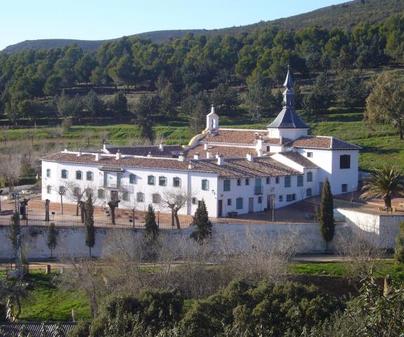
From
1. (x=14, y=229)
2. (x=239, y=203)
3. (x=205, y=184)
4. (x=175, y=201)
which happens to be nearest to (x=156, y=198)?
(x=175, y=201)

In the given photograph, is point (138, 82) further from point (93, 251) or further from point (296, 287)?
point (296, 287)

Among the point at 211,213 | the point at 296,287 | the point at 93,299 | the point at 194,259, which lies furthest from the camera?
the point at 211,213

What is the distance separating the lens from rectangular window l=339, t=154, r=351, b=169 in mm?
46844

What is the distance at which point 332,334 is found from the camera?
58.4ft

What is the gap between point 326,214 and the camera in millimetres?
38531

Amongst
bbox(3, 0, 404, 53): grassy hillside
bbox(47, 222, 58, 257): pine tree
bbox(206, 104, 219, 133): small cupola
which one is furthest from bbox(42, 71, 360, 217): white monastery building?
bbox(3, 0, 404, 53): grassy hillside

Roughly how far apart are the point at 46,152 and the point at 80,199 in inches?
635

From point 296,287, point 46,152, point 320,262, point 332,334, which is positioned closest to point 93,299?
point 296,287

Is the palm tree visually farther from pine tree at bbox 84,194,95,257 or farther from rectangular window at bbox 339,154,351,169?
pine tree at bbox 84,194,95,257

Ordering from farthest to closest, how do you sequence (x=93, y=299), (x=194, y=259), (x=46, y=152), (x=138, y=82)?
(x=138, y=82) → (x=46, y=152) → (x=194, y=259) → (x=93, y=299)

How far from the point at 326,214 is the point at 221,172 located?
6.05 meters

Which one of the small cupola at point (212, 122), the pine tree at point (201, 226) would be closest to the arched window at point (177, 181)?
the pine tree at point (201, 226)

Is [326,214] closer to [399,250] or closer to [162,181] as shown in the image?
[399,250]

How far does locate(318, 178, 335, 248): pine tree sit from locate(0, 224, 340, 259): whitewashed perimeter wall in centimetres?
47
